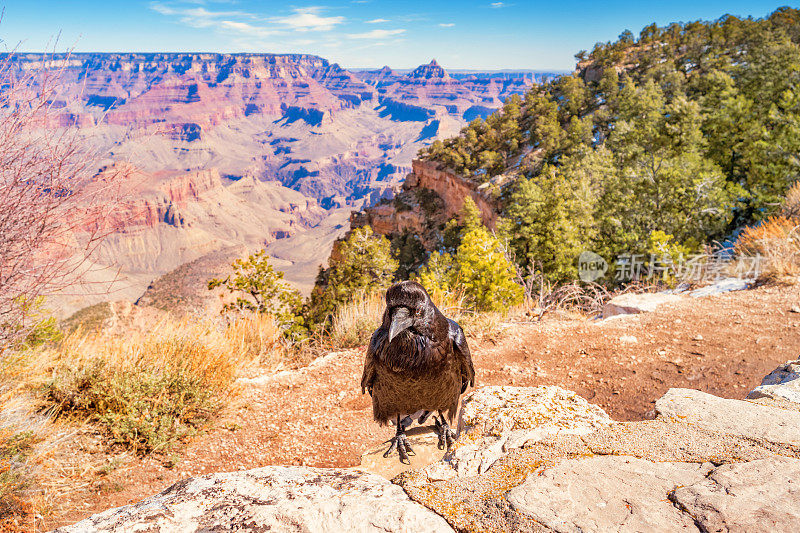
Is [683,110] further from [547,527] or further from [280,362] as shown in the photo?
[547,527]

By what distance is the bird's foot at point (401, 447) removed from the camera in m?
3.11

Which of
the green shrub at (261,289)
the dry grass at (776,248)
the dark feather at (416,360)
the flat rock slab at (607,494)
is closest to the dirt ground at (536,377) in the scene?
the dry grass at (776,248)

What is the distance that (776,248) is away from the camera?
783cm

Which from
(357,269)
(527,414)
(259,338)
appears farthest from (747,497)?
(357,269)

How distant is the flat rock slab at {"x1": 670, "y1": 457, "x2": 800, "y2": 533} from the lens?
55.9 inches

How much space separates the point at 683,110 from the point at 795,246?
13.7 metres

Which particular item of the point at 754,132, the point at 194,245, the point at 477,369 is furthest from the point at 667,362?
the point at 194,245

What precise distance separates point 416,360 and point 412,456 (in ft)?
3.67

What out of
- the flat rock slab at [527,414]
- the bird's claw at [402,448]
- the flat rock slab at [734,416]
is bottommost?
the bird's claw at [402,448]

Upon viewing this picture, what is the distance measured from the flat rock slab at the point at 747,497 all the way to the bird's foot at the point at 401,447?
1.89 meters

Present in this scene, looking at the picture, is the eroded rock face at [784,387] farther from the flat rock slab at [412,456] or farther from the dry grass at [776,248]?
the dry grass at [776,248]

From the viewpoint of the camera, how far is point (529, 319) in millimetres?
7465

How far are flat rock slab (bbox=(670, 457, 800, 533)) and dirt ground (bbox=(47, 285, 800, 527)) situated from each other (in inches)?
93.0

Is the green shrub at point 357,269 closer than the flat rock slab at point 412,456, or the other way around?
the flat rock slab at point 412,456
